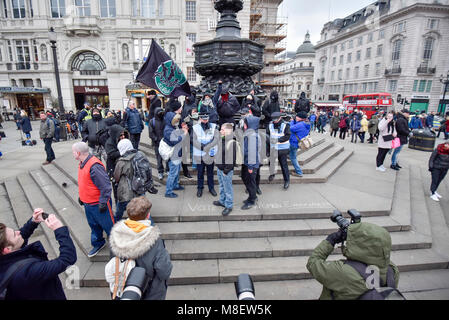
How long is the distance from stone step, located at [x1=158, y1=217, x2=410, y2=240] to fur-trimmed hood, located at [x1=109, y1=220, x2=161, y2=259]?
7.04 feet

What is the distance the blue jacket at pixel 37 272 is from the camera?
1849mm

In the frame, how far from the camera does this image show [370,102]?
101ft

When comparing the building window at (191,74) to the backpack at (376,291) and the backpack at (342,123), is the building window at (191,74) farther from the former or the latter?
the backpack at (376,291)

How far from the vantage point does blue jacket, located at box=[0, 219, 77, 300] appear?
6.07ft

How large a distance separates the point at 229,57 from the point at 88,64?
30504 millimetres

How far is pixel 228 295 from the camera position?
3426 mm

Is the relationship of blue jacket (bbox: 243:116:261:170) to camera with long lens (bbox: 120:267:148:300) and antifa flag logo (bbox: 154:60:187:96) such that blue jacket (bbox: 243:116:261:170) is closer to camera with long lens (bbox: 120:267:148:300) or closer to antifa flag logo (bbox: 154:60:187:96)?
antifa flag logo (bbox: 154:60:187:96)

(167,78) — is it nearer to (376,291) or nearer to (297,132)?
(297,132)

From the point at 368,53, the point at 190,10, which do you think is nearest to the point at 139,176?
the point at 190,10

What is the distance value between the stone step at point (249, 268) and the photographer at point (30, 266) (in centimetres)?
165

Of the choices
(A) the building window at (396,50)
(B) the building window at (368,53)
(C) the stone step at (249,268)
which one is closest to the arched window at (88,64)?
(C) the stone step at (249,268)
